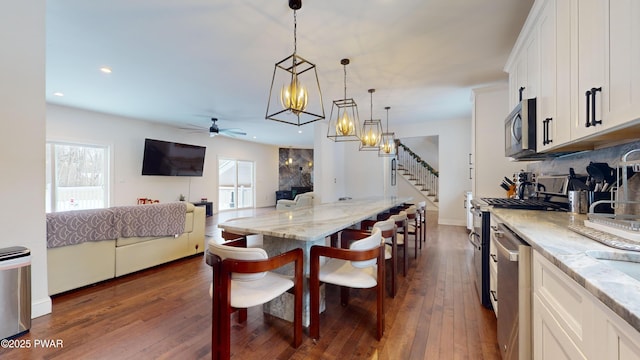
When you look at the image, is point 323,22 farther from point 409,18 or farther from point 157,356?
point 157,356

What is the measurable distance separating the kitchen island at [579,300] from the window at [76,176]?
746cm

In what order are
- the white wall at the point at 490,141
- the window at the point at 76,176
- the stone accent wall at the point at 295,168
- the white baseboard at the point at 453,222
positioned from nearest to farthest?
the white wall at the point at 490,141
the window at the point at 76,176
the white baseboard at the point at 453,222
the stone accent wall at the point at 295,168

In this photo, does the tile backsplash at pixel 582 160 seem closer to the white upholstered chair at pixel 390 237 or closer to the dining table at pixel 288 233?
the white upholstered chair at pixel 390 237

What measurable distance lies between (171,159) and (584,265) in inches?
305

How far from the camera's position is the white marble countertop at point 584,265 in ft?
1.89

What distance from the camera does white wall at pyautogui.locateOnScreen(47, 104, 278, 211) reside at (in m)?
5.30

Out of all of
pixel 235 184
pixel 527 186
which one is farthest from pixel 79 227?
pixel 235 184

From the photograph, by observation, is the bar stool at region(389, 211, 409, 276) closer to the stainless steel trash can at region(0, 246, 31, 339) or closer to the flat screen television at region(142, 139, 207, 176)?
the stainless steel trash can at region(0, 246, 31, 339)

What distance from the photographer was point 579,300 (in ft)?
2.61

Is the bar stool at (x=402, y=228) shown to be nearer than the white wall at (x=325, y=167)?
Yes

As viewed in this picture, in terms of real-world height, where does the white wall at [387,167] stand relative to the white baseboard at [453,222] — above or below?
above

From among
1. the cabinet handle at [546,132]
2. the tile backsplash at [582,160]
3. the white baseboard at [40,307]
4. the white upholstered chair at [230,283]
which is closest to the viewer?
the white upholstered chair at [230,283]

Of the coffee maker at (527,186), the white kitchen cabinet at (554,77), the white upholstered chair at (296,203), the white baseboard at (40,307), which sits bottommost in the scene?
the white baseboard at (40,307)

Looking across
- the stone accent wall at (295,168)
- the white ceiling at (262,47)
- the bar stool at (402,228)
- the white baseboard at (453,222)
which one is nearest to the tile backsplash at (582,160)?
the white ceiling at (262,47)
